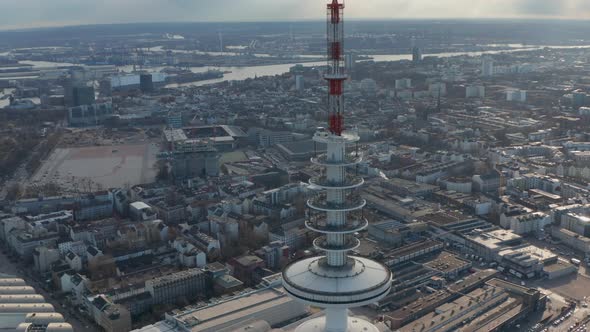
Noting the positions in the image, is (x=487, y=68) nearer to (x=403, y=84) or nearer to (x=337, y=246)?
(x=403, y=84)

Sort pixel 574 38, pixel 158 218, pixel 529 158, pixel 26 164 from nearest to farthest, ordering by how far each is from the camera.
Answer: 1. pixel 158 218
2. pixel 529 158
3. pixel 26 164
4. pixel 574 38

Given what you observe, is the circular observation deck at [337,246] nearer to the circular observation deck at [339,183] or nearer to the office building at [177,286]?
the circular observation deck at [339,183]

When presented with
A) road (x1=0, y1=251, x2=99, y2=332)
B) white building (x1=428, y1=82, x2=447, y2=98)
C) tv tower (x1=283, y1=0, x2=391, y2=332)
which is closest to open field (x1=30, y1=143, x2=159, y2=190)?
road (x1=0, y1=251, x2=99, y2=332)

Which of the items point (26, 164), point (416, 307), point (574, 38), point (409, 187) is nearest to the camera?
point (416, 307)

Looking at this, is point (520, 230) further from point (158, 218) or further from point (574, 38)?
point (574, 38)

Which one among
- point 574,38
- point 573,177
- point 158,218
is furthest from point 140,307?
point 574,38
